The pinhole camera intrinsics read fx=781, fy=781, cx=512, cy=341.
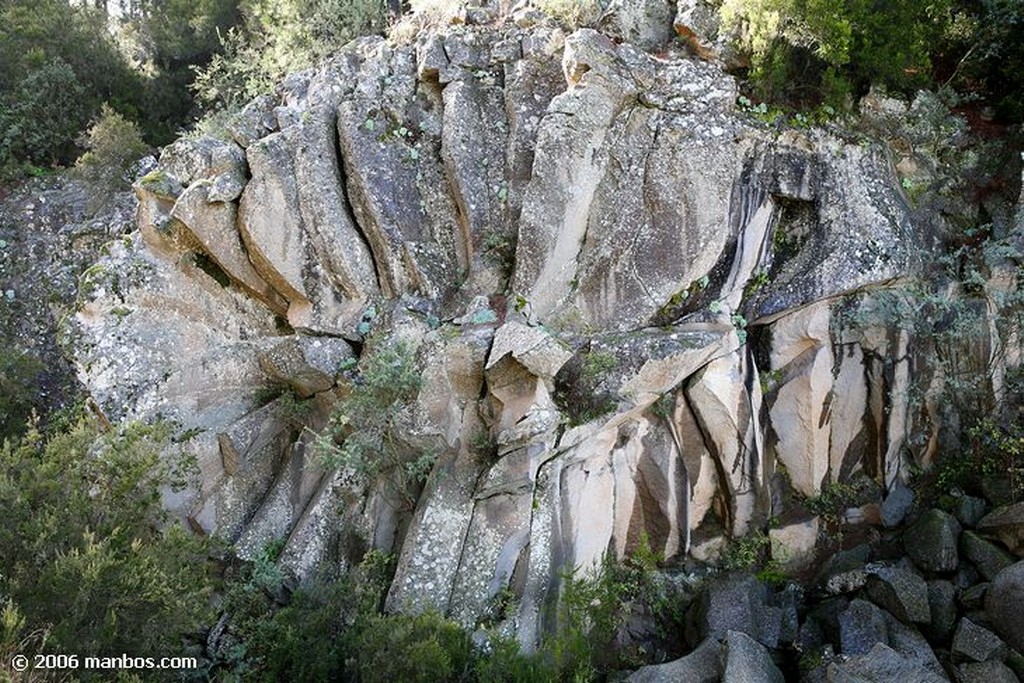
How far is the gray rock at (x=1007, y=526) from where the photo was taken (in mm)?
10141

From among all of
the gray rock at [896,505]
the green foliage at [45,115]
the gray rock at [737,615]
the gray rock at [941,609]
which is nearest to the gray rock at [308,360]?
the gray rock at [737,615]

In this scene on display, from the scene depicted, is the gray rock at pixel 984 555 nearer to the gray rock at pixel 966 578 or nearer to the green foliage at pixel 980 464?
the gray rock at pixel 966 578

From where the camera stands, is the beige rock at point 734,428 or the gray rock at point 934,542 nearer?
the gray rock at point 934,542

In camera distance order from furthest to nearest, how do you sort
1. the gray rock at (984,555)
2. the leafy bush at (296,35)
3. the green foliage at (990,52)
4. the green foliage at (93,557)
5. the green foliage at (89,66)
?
1. the green foliage at (89,66)
2. the leafy bush at (296,35)
3. the green foliage at (990,52)
4. the gray rock at (984,555)
5. the green foliage at (93,557)

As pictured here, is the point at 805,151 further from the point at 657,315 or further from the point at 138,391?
the point at 138,391

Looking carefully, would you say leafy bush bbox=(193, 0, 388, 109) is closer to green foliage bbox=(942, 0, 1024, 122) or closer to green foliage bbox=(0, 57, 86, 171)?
green foliage bbox=(0, 57, 86, 171)

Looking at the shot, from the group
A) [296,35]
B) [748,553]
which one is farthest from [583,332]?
[296,35]

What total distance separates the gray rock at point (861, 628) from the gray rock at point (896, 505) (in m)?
2.01

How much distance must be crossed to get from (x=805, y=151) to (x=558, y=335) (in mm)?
4630

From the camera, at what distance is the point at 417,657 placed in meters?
7.79

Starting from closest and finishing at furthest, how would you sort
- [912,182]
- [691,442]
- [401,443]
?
[401,443], [691,442], [912,182]

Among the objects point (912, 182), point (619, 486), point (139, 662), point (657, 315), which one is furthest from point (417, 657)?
point (912, 182)

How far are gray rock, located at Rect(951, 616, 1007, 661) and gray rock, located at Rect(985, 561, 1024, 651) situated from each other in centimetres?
20

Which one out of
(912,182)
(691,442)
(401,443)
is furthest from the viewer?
(912,182)
